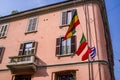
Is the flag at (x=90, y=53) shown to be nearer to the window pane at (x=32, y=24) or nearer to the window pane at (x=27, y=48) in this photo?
the window pane at (x=27, y=48)

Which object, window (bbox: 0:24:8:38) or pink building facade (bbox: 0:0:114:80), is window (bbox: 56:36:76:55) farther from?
window (bbox: 0:24:8:38)

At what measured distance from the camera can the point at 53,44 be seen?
55.3ft

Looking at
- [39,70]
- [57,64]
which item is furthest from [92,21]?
[39,70]

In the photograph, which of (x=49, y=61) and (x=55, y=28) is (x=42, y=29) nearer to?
(x=55, y=28)

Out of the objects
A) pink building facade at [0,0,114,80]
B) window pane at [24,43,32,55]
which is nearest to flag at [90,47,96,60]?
pink building facade at [0,0,114,80]

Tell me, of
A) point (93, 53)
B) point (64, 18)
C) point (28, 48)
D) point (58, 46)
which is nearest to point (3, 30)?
point (28, 48)

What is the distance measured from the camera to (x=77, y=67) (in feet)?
48.0

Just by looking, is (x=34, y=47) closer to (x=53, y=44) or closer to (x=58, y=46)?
(x=53, y=44)

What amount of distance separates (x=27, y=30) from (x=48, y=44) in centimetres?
365

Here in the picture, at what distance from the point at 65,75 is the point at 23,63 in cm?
390

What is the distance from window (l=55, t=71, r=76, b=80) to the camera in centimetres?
1468

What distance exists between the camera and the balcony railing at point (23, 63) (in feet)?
51.1

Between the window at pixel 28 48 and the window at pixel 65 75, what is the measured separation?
11.5 feet

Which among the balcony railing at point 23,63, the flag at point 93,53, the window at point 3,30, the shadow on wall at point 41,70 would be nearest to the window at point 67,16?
the flag at point 93,53
